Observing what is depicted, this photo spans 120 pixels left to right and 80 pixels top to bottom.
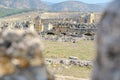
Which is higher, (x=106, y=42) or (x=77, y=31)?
(x=106, y=42)

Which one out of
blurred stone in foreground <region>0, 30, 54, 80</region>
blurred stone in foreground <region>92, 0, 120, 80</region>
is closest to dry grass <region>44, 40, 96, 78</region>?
blurred stone in foreground <region>0, 30, 54, 80</region>

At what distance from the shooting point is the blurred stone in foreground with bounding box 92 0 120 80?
433 cm

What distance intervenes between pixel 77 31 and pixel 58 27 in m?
2.26

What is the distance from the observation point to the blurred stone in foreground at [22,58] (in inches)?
192

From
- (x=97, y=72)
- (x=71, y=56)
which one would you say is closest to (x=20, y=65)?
(x=97, y=72)

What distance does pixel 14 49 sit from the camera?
→ 4.93m

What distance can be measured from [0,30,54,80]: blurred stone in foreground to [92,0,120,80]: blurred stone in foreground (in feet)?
2.50

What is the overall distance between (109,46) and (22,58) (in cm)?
114

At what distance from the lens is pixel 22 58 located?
491cm

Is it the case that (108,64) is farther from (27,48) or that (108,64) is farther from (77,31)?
(77,31)

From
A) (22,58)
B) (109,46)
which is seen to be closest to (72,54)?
(22,58)

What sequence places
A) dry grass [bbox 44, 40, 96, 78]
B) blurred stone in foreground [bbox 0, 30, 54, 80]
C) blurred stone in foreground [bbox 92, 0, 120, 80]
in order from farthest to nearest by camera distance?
dry grass [bbox 44, 40, 96, 78]
blurred stone in foreground [bbox 0, 30, 54, 80]
blurred stone in foreground [bbox 92, 0, 120, 80]

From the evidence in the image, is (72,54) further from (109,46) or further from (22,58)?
(109,46)

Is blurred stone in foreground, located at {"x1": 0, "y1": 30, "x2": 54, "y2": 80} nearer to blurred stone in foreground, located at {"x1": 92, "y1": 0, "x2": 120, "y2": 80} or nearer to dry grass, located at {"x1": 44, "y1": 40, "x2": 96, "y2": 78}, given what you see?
blurred stone in foreground, located at {"x1": 92, "y1": 0, "x2": 120, "y2": 80}
